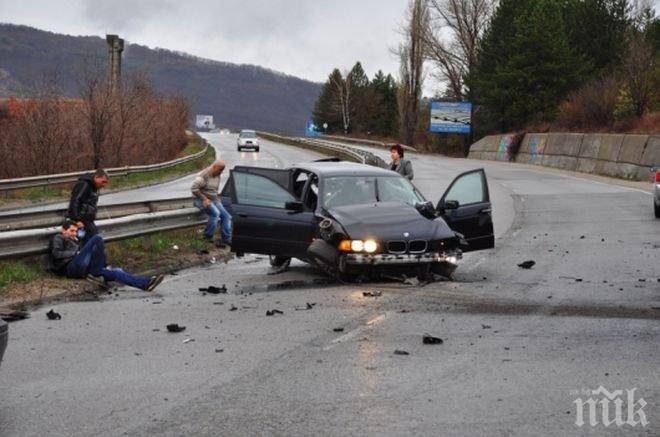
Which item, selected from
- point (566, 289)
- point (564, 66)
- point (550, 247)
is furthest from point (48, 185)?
point (564, 66)

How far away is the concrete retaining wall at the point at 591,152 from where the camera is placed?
133 ft

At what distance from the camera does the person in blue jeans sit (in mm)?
10875

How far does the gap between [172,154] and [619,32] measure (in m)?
34.4

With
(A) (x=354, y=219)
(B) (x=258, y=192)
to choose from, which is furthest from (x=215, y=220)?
(A) (x=354, y=219)

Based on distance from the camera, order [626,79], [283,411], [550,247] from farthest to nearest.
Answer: [626,79] < [550,247] < [283,411]

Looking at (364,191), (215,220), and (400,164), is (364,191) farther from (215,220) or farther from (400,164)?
(215,220)

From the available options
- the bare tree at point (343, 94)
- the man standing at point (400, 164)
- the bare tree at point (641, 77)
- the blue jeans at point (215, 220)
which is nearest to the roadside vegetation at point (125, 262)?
the blue jeans at point (215, 220)

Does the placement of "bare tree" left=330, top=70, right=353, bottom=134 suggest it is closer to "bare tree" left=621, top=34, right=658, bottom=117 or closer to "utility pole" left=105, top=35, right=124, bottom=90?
"bare tree" left=621, top=34, right=658, bottom=117

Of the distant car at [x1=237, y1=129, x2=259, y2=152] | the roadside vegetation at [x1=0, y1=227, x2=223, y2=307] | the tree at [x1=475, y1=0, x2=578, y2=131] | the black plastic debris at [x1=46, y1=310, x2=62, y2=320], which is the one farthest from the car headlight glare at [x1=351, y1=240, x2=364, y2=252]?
the distant car at [x1=237, y1=129, x2=259, y2=152]

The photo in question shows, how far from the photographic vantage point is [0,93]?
38.5 metres

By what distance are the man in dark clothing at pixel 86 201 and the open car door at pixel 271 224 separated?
1788mm

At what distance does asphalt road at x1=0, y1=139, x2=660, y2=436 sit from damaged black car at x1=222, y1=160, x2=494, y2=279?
378 mm

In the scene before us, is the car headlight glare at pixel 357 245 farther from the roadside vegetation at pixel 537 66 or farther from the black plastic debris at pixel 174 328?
the roadside vegetation at pixel 537 66

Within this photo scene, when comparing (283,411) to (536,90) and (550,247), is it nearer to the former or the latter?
(550,247)
